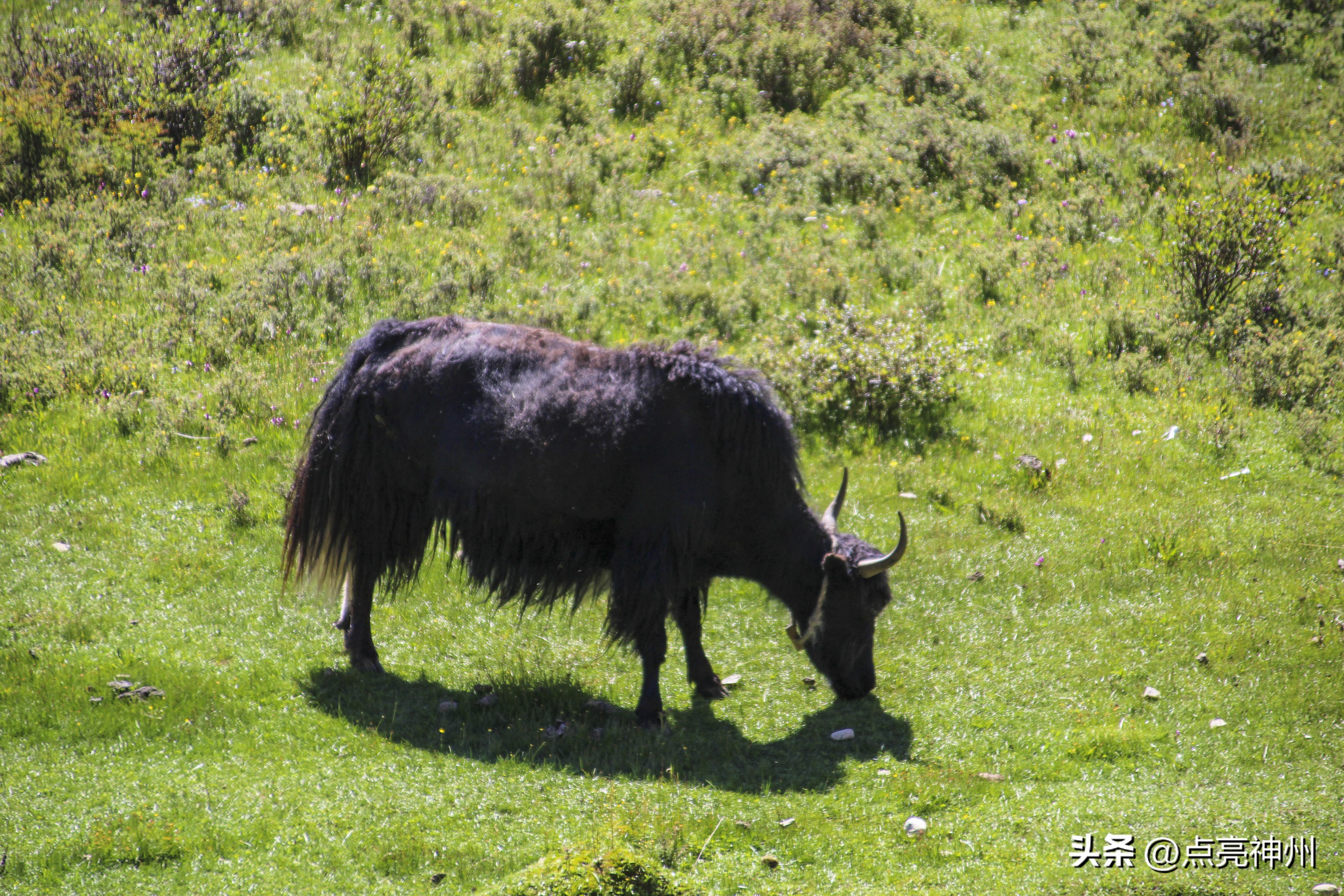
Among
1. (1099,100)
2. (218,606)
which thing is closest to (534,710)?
(218,606)

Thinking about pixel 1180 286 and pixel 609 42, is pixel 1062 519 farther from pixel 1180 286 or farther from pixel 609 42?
pixel 609 42

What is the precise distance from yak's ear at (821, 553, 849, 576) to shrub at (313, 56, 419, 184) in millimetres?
11593

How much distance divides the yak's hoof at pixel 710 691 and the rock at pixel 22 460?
22.6ft

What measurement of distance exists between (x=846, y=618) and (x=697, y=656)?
3.64 ft

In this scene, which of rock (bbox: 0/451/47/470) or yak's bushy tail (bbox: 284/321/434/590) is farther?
rock (bbox: 0/451/47/470)

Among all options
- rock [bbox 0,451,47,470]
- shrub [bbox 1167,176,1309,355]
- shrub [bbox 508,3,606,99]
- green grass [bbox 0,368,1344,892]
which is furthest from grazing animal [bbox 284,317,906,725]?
shrub [bbox 508,3,606,99]

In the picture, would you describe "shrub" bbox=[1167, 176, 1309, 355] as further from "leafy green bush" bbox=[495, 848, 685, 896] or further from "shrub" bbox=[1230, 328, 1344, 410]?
"leafy green bush" bbox=[495, 848, 685, 896]

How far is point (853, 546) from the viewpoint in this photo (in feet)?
23.9

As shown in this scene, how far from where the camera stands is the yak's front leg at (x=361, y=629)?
295 inches

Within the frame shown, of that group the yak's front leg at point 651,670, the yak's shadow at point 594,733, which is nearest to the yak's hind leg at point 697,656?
the yak's shadow at point 594,733

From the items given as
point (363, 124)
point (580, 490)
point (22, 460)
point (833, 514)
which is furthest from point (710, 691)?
point (363, 124)

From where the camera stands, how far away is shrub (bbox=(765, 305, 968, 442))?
11305 mm

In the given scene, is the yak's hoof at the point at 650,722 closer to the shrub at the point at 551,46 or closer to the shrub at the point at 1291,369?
the shrub at the point at 1291,369

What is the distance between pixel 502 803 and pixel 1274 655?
5856 mm
